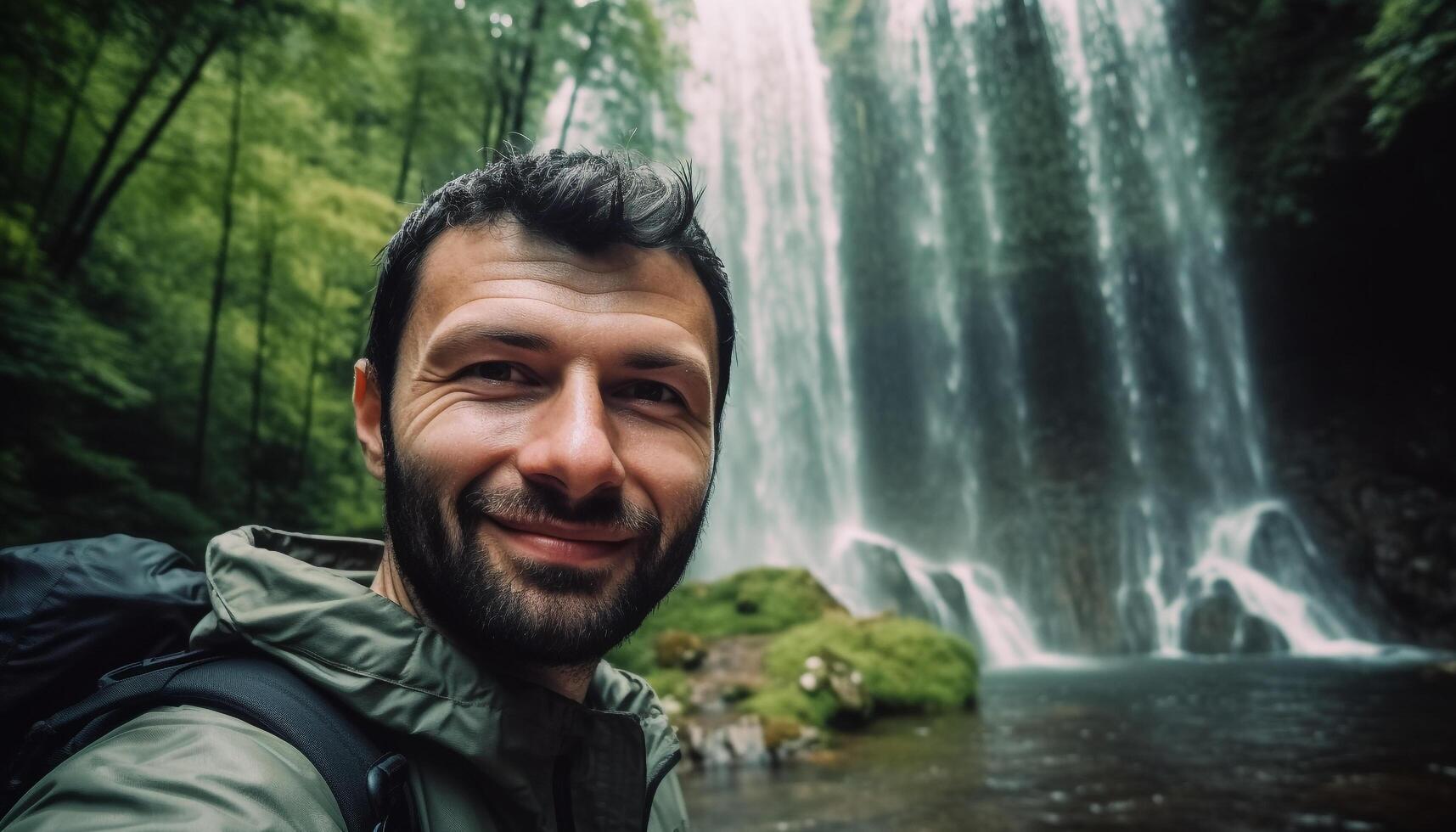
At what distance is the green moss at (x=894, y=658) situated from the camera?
8.52 meters

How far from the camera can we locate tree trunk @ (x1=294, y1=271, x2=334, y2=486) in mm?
11258

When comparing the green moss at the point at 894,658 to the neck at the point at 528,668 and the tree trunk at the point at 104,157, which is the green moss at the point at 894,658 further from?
the tree trunk at the point at 104,157

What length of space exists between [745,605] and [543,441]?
11.0m

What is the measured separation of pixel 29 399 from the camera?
19.1 ft

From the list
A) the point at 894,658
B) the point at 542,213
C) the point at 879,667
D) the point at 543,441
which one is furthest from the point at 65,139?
the point at 894,658

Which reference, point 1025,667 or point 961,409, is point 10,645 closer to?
point 1025,667

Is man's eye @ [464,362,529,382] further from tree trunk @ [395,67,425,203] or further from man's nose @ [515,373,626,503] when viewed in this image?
tree trunk @ [395,67,425,203]

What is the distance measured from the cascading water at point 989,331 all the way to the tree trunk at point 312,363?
12.0m

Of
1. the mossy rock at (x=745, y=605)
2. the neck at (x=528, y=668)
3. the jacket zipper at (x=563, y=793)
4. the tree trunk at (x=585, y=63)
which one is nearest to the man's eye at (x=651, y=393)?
the neck at (x=528, y=668)

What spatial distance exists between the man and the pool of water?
4412 millimetres

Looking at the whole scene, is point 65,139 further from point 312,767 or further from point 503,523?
point 312,767

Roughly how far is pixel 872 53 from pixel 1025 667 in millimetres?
21635

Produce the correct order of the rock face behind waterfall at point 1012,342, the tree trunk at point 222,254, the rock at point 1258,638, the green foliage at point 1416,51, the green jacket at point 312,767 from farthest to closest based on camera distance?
the rock face behind waterfall at point 1012,342 → the rock at point 1258,638 → the green foliage at point 1416,51 → the tree trunk at point 222,254 → the green jacket at point 312,767

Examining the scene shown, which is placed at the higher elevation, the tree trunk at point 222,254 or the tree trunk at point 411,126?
the tree trunk at point 411,126
